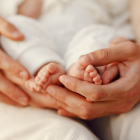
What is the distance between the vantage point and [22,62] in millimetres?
742

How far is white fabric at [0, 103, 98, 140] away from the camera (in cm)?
64

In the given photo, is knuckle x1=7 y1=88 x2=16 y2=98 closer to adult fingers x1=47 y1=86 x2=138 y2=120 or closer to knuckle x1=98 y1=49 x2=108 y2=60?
adult fingers x1=47 y1=86 x2=138 y2=120

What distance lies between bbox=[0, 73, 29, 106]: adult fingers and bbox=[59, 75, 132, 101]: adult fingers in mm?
195

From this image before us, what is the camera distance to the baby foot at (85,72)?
23.4 inches

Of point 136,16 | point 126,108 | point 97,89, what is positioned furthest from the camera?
point 136,16

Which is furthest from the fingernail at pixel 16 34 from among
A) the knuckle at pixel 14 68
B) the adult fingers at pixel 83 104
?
the adult fingers at pixel 83 104

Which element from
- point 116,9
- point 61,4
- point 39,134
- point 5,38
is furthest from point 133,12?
point 39,134

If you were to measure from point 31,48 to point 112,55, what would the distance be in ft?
0.92

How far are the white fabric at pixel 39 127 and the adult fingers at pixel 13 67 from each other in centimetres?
14

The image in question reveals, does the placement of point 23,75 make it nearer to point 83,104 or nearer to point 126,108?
point 83,104

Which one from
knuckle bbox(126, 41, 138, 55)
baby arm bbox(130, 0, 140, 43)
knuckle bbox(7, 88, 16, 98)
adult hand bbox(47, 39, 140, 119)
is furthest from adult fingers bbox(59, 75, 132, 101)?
baby arm bbox(130, 0, 140, 43)

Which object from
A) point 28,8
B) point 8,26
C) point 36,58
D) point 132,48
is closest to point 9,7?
point 28,8

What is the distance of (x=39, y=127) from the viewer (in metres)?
0.67

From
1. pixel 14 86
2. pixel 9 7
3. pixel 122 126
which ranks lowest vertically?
pixel 122 126
